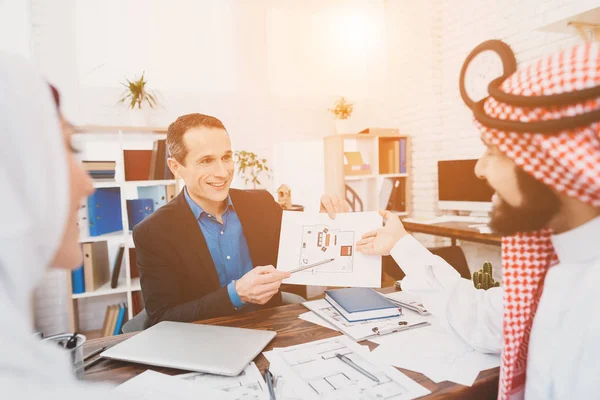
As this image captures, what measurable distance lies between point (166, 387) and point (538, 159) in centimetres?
99

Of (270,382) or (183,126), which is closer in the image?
(270,382)

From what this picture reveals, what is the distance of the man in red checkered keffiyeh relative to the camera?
27.3 inches

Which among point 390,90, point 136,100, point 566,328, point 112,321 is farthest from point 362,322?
point 390,90

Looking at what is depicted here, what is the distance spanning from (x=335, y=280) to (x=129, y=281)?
2626 millimetres

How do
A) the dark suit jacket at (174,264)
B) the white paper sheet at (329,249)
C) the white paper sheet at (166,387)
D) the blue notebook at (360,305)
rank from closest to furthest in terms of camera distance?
1. the white paper sheet at (166,387)
2. the blue notebook at (360,305)
3. the white paper sheet at (329,249)
4. the dark suit jacket at (174,264)

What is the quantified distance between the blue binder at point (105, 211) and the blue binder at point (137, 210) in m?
0.15

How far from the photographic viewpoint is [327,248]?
1.53 metres

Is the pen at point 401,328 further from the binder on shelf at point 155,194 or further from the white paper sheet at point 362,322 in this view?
the binder on shelf at point 155,194

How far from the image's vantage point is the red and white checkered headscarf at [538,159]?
69cm

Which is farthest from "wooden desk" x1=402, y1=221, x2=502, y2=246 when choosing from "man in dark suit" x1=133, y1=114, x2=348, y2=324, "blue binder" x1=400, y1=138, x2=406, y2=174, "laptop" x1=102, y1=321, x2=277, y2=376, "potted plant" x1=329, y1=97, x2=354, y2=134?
"laptop" x1=102, y1=321, x2=277, y2=376

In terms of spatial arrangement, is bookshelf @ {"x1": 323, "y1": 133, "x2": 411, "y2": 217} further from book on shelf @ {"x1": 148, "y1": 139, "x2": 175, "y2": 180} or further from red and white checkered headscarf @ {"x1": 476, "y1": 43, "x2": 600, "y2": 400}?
red and white checkered headscarf @ {"x1": 476, "y1": 43, "x2": 600, "y2": 400}

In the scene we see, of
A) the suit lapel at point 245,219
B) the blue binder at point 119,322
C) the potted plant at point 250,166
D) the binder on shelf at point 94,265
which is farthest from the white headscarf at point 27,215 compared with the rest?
the potted plant at point 250,166

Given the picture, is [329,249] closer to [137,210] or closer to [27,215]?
[27,215]

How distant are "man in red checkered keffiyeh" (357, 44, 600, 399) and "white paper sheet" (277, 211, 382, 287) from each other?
0.47 meters
